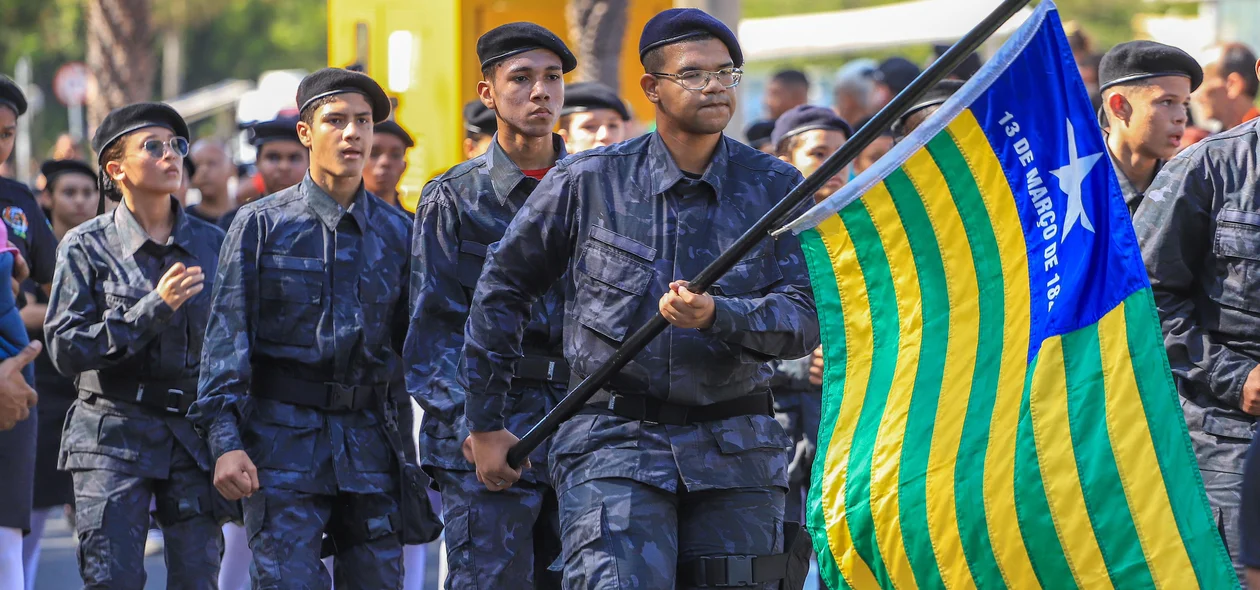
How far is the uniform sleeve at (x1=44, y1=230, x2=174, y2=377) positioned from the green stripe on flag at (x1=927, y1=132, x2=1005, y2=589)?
3542 millimetres

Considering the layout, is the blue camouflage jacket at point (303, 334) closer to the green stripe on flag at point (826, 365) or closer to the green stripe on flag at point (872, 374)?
the green stripe on flag at point (826, 365)

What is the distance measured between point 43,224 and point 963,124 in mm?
5306

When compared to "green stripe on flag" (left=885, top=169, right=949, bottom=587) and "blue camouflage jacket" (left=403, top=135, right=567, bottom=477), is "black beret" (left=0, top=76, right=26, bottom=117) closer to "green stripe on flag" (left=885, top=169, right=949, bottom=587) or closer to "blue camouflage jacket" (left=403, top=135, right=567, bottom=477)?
"blue camouflage jacket" (left=403, top=135, right=567, bottom=477)

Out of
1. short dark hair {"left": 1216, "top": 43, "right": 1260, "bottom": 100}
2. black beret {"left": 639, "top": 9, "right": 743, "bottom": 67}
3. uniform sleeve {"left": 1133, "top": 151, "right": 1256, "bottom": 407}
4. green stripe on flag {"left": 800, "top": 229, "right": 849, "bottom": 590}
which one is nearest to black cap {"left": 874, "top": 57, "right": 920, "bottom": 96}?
short dark hair {"left": 1216, "top": 43, "right": 1260, "bottom": 100}

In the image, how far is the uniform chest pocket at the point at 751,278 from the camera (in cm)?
528

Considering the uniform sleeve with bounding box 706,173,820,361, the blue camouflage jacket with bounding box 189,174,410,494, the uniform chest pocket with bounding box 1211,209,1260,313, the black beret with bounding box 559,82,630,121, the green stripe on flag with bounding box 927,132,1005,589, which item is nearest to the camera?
the green stripe on flag with bounding box 927,132,1005,589

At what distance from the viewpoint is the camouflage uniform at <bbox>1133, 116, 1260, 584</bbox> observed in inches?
247

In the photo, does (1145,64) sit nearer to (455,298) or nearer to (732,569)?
(455,298)

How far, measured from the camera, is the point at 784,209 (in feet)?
16.2

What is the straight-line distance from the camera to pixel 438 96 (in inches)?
568

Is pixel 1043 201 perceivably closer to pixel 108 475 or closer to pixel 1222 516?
pixel 1222 516

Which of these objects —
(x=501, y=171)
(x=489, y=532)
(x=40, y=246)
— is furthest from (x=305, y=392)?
(x=40, y=246)

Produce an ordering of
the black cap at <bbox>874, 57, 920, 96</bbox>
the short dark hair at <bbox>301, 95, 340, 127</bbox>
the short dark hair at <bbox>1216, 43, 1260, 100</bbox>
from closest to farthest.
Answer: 1. the short dark hair at <bbox>301, 95, 340, 127</bbox>
2. the short dark hair at <bbox>1216, 43, 1260, 100</bbox>
3. the black cap at <bbox>874, 57, 920, 96</bbox>

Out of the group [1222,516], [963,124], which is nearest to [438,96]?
[1222,516]
